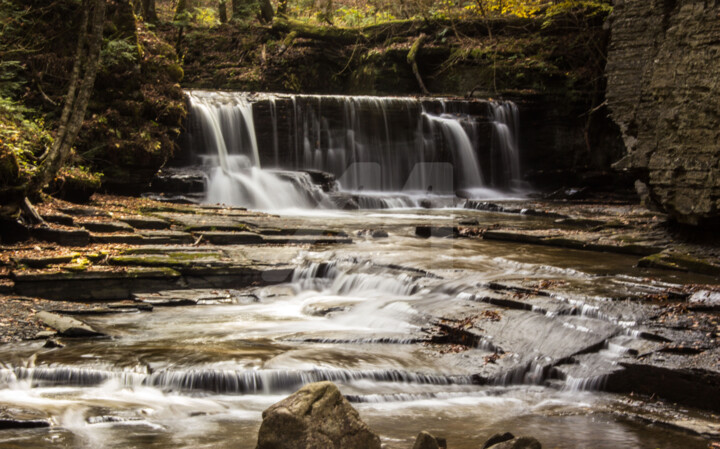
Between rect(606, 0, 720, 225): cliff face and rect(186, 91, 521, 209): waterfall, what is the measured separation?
857cm

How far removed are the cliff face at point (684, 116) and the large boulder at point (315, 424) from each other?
7.73 metres

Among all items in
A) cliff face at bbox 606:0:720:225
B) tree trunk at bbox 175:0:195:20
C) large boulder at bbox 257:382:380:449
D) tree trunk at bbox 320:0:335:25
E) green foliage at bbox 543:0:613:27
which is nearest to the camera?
large boulder at bbox 257:382:380:449

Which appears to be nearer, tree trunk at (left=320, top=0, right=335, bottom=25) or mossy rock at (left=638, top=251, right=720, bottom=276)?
mossy rock at (left=638, top=251, right=720, bottom=276)

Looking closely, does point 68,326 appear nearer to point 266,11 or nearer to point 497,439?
point 497,439

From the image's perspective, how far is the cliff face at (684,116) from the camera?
9.52m

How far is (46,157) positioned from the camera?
1098 cm

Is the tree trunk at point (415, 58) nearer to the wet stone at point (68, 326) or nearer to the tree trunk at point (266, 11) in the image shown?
the tree trunk at point (266, 11)

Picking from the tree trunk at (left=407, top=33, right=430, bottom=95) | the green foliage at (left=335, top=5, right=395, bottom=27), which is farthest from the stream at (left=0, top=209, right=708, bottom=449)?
the green foliage at (left=335, top=5, right=395, bottom=27)

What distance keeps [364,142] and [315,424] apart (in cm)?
1729

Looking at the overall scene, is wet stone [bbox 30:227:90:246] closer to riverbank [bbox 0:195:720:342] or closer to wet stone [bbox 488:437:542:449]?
riverbank [bbox 0:195:720:342]

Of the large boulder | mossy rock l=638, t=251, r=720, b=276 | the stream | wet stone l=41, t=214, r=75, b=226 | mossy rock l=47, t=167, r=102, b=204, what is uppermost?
mossy rock l=47, t=167, r=102, b=204

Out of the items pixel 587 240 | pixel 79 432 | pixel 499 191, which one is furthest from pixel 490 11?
pixel 79 432

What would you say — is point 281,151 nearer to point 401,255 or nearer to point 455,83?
point 455,83

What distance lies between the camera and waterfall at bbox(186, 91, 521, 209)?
60.5 feet
